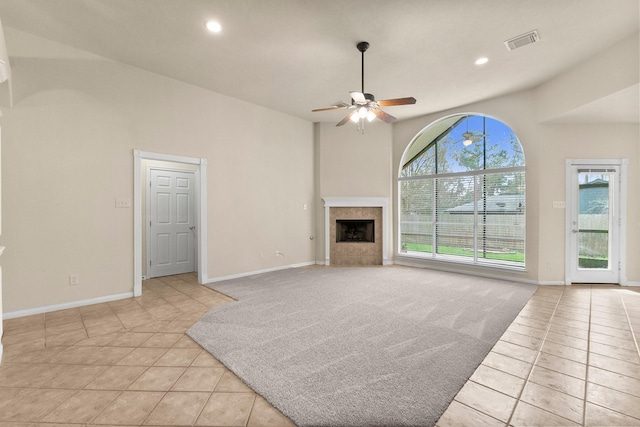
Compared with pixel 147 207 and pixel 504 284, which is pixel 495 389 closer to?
pixel 504 284

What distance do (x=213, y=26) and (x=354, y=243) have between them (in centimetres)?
465

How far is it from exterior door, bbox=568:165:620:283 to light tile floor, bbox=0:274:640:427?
4.91 feet

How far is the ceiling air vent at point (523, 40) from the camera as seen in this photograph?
10.2 feet

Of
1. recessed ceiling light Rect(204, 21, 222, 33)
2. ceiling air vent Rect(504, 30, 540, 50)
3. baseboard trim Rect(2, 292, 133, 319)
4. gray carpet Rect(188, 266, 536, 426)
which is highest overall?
recessed ceiling light Rect(204, 21, 222, 33)

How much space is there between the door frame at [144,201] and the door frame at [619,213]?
5887 mm

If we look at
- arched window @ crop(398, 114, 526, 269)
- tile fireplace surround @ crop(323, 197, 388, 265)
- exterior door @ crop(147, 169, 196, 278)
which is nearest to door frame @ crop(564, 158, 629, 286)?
arched window @ crop(398, 114, 526, 269)

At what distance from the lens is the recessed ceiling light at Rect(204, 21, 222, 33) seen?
2.94 meters

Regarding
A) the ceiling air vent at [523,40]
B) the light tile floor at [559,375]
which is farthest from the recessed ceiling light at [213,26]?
the light tile floor at [559,375]

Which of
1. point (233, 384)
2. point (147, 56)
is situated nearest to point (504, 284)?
point (233, 384)

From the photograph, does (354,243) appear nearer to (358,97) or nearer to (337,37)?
(358,97)

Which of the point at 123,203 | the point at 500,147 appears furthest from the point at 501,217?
the point at 123,203

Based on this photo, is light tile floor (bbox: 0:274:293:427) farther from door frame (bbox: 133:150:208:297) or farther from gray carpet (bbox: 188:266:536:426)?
door frame (bbox: 133:150:208:297)

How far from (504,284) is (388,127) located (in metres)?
3.82

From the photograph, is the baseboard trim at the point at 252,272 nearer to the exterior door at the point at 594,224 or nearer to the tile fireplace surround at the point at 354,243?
the tile fireplace surround at the point at 354,243
